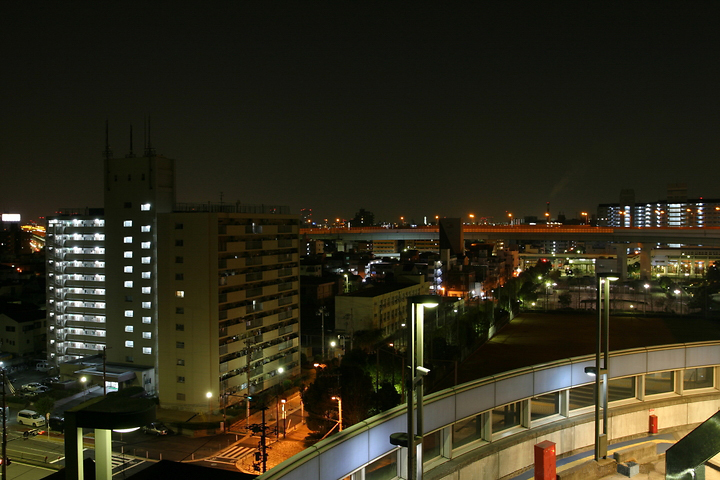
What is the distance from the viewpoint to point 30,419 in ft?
35.4

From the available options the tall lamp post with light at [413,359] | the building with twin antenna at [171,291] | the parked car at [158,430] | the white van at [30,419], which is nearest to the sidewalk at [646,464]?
the tall lamp post with light at [413,359]

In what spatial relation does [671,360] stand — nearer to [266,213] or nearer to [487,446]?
[487,446]

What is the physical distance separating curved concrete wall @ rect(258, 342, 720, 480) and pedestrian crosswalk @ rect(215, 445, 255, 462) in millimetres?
6556

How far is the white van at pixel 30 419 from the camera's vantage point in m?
10.8

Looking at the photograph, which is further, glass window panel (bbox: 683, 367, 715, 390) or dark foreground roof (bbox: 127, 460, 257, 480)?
glass window panel (bbox: 683, 367, 715, 390)

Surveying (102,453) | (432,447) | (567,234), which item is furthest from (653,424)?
(567,234)

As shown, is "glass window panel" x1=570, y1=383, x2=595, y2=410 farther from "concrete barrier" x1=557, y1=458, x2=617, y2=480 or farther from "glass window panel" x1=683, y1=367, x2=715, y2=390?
"concrete barrier" x1=557, y1=458, x2=617, y2=480

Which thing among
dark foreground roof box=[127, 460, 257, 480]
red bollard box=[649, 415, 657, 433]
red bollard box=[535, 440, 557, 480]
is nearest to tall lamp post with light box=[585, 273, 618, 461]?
red bollard box=[535, 440, 557, 480]

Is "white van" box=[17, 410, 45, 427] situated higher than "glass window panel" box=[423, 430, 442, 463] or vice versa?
"glass window panel" box=[423, 430, 442, 463]

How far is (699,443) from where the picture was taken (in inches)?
60.9

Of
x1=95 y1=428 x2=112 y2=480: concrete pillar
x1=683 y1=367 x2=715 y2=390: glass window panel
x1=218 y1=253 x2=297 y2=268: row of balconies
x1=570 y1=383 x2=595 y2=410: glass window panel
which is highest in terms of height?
x1=95 y1=428 x2=112 y2=480: concrete pillar

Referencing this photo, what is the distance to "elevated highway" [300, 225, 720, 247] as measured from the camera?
70.8 ft

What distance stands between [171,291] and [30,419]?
3.74 metres

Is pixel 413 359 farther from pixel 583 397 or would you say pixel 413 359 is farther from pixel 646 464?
pixel 583 397
